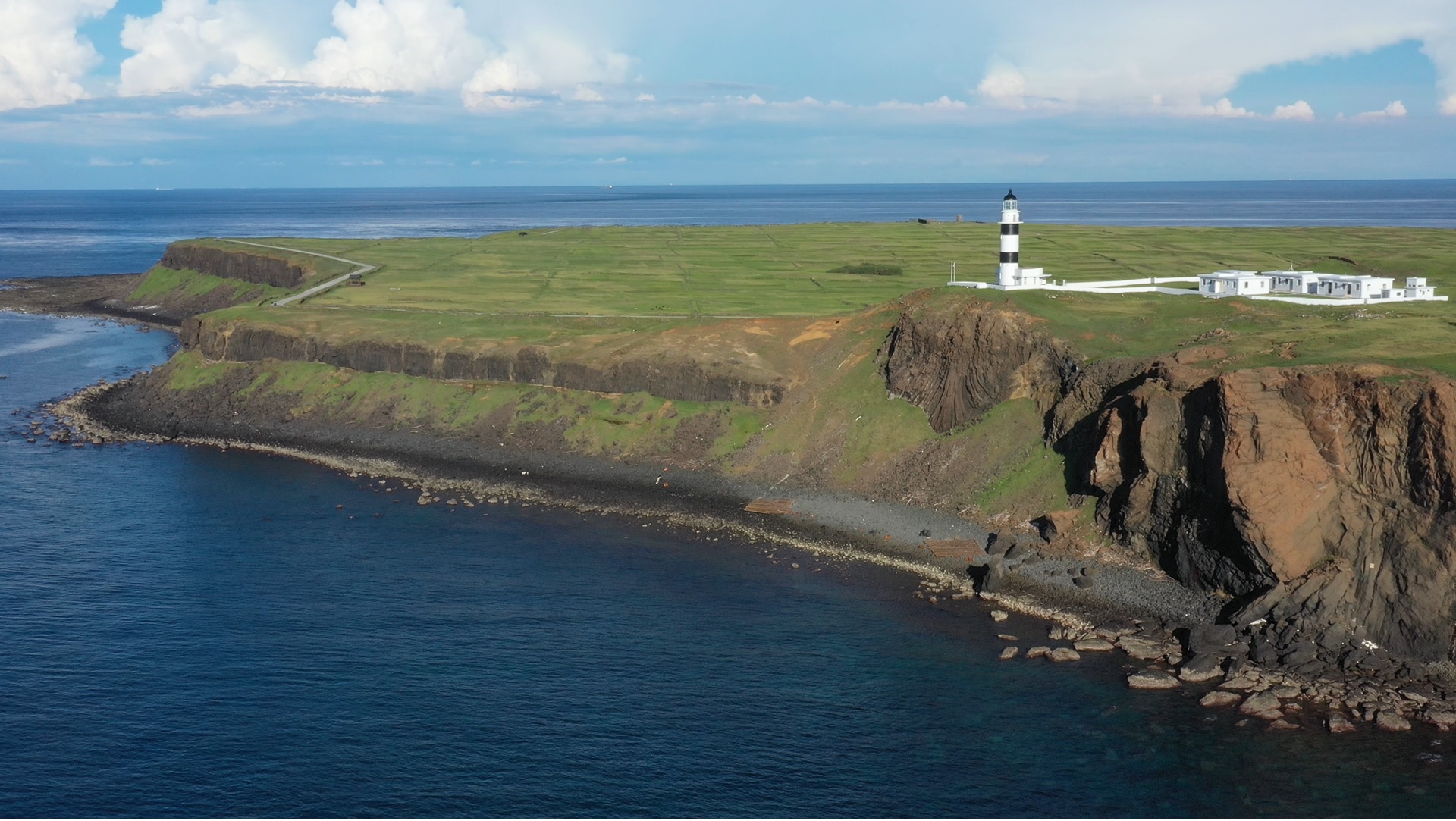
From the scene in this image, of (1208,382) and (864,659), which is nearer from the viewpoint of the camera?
(864,659)

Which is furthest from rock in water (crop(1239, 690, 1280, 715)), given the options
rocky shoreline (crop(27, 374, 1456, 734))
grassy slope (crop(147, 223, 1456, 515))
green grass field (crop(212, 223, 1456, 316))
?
green grass field (crop(212, 223, 1456, 316))

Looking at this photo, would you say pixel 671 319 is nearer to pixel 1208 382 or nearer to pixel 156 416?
pixel 156 416

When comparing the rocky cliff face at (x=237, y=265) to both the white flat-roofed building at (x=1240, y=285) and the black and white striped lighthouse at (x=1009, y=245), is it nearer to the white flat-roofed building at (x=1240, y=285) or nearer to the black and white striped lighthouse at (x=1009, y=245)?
the black and white striped lighthouse at (x=1009, y=245)

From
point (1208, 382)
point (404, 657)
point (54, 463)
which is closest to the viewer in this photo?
point (404, 657)

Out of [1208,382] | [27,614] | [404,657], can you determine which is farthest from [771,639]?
[27,614]

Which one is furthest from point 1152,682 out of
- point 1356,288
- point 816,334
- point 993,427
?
point 1356,288

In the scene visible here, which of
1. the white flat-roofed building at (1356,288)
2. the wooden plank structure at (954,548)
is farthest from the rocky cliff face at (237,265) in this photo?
the white flat-roofed building at (1356,288)

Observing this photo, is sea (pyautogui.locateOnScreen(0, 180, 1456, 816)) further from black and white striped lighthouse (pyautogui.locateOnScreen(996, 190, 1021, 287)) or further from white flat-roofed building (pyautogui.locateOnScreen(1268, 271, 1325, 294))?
white flat-roofed building (pyautogui.locateOnScreen(1268, 271, 1325, 294))
